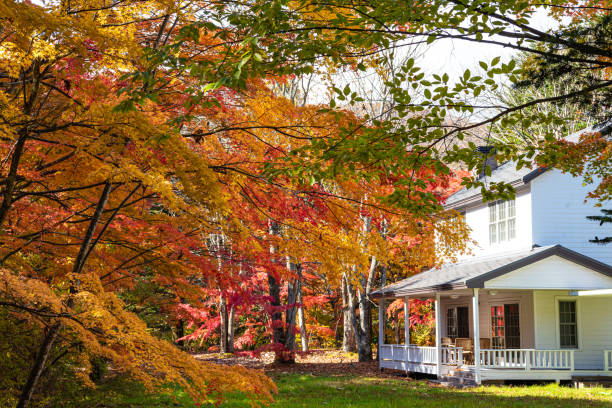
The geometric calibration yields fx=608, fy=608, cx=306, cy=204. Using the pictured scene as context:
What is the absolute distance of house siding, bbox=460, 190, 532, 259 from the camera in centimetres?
1997

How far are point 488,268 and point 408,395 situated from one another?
5.70m

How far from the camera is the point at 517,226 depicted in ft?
67.3

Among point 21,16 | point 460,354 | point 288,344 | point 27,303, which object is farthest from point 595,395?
point 21,16

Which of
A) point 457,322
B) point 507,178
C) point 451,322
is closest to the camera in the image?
point 507,178

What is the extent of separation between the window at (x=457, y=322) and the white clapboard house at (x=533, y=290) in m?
1.02

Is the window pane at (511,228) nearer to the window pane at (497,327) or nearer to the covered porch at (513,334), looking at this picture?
the covered porch at (513,334)

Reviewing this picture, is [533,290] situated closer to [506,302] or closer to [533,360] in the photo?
[506,302]

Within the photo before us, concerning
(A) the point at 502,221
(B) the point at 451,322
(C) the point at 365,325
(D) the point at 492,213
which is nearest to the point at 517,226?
(A) the point at 502,221

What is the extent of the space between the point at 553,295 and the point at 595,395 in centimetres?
478

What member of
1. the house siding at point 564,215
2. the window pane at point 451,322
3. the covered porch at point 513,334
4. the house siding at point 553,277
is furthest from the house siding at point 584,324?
the window pane at point 451,322

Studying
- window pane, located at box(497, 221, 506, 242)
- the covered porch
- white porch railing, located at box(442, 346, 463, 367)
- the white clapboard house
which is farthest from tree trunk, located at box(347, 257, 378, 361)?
window pane, located at box(497, 221, 506, 242)

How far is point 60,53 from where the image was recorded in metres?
5.92

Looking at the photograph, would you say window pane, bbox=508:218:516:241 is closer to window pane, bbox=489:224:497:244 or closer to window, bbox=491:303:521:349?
window pane, bbox=489:224:497:244

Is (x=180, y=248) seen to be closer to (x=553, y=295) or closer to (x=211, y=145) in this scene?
(x=211, y=145)
